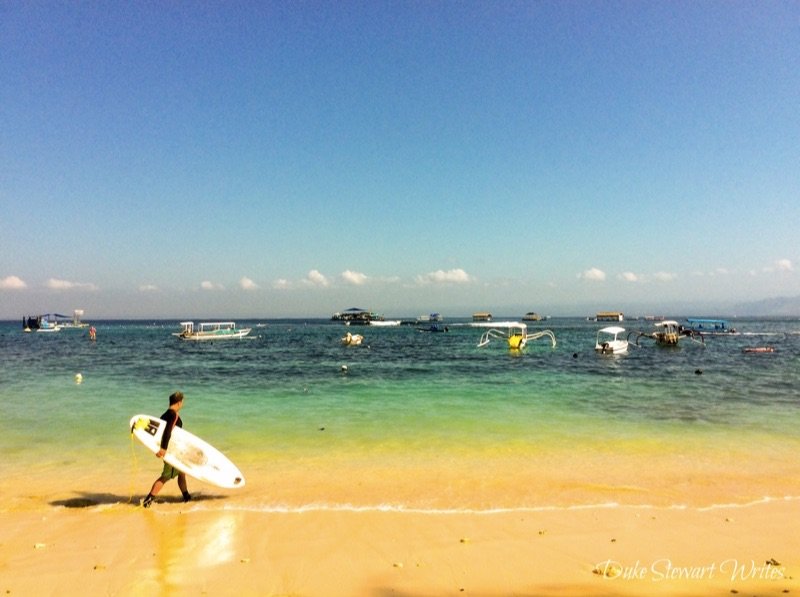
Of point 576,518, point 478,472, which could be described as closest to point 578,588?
point 576,518

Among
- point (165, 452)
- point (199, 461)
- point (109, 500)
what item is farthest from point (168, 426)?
point (109, 500)

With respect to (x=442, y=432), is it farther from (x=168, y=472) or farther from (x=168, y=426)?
(x=168, y=426)

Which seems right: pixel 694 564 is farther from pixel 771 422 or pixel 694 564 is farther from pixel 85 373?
pixel 85 373

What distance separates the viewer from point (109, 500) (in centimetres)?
875

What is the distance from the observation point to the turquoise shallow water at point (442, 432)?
9383mm

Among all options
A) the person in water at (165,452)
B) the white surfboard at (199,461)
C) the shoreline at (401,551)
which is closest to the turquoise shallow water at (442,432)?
the white surfboard at (199,461)

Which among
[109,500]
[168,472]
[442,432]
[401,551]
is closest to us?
[401,551]

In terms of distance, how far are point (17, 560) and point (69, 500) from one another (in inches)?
103

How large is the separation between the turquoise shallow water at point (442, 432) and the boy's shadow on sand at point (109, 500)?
0.48 metres

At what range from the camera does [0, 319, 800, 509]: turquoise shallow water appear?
30.8ft

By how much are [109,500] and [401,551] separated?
5.94m

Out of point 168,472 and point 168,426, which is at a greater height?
point 168,426

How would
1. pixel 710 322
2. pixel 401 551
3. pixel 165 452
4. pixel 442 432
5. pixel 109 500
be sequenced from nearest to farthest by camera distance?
pixel 401 551, pixel 165 452, pixel 109 500, pixel 442 432, pixel 710 322

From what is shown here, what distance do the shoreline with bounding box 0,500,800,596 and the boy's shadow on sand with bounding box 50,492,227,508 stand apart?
271 mm
